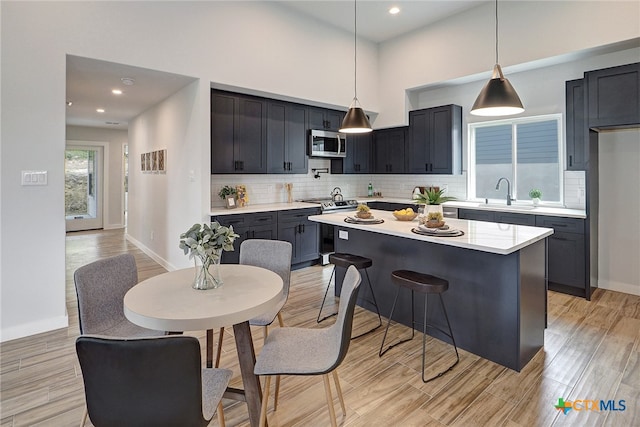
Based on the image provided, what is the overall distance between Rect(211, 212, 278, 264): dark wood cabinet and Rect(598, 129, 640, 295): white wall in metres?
4.13

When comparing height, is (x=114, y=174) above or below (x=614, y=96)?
below

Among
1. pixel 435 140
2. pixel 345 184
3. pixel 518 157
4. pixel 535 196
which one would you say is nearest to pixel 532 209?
pixel 535 196

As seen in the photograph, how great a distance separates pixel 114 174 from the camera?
29.2 feet

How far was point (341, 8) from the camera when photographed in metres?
4.89

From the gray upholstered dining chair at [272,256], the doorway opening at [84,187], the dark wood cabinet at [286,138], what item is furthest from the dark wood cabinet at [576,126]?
the doorway opening at [84,187]

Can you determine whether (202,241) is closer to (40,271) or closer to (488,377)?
(488,377)

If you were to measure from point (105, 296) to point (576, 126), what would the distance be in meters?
4.91

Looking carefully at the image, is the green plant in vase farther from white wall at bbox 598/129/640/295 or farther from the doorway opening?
the doorway opening

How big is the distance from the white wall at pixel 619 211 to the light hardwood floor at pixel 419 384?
1.03 meters

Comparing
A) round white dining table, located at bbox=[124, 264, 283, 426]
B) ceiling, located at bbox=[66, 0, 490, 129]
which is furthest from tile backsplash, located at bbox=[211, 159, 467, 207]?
round white dining table, located at bbox=[124, 264, 283, 426]

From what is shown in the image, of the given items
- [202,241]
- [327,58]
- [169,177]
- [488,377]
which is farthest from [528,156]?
[169,177]

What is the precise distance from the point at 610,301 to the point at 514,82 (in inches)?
120

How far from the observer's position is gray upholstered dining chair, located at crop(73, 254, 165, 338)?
1.93 metres

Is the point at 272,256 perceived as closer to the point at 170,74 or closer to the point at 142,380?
A: the point at 142,380
